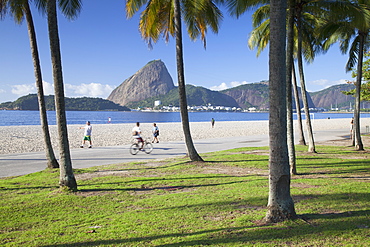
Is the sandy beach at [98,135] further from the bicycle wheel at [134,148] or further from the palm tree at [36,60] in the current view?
the palm tree at [36,60]

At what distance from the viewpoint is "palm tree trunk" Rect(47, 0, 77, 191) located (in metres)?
7.15

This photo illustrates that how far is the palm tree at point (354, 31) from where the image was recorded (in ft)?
34.2

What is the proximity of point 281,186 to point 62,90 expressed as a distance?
5.21 m

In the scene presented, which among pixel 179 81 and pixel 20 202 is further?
pixel 179 81

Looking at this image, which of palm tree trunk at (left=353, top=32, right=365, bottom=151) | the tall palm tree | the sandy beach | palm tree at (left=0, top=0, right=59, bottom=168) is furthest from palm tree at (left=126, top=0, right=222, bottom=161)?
the sandy beach

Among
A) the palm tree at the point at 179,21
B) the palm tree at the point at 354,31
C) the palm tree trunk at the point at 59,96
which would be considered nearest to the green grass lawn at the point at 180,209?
the palm tree trunk at the point at 59,96

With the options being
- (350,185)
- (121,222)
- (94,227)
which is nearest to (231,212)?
(121,222)

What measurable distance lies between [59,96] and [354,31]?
14439 millimetres

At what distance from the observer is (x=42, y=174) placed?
31.1ft

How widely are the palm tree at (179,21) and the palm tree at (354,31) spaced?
4.42 meters

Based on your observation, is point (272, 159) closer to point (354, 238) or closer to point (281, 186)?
point (281, 186)

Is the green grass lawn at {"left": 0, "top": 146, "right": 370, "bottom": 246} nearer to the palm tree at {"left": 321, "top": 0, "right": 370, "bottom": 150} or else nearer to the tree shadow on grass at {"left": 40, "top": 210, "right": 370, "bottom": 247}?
the tree shadow on grass at {"left": 40, "top": 210, "right": 370, "bottom": 247}

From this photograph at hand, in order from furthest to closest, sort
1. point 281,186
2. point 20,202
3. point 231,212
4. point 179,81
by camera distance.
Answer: point 179,81 → point 20,202 → point 231,212 → point 281,186

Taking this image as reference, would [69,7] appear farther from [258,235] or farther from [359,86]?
[359,86]
